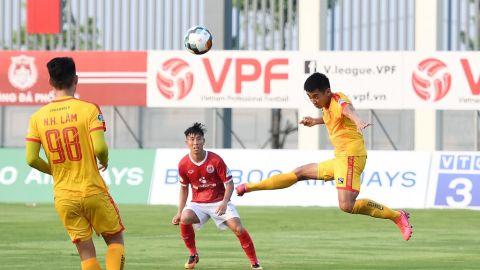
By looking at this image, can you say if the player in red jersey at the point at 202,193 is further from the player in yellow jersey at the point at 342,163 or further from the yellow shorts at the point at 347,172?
the yellow shorts at the point at 347,172

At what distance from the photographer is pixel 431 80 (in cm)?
2989

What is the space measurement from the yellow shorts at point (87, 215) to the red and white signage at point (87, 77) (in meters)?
21.5

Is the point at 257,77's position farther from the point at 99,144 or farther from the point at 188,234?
the point at 99,144

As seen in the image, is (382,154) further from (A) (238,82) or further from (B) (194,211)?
(B) (194,211)

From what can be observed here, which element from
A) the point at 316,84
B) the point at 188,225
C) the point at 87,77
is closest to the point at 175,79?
the point at 87,77

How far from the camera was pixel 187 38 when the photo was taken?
21.2 metres

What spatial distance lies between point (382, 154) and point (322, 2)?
850 centimetres

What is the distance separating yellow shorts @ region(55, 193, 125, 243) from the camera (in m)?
10.0

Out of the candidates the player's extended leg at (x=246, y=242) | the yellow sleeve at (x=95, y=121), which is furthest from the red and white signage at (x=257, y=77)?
the yellow sleeve at (x=95, y=121)

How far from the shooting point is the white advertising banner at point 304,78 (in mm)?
29969

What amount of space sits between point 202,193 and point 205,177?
21cm

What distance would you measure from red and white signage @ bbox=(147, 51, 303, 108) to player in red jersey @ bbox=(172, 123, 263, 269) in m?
15.3

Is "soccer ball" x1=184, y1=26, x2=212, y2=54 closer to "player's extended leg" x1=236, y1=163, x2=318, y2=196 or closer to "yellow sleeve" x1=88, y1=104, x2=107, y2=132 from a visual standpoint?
"player's extended leg" x1=236, y1=163, x2=318, y2=196

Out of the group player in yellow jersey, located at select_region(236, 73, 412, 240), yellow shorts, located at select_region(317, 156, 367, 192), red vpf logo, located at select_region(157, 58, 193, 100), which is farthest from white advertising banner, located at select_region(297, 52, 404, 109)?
yellow shorts, located at select_region(317, 156, 367, 192)
